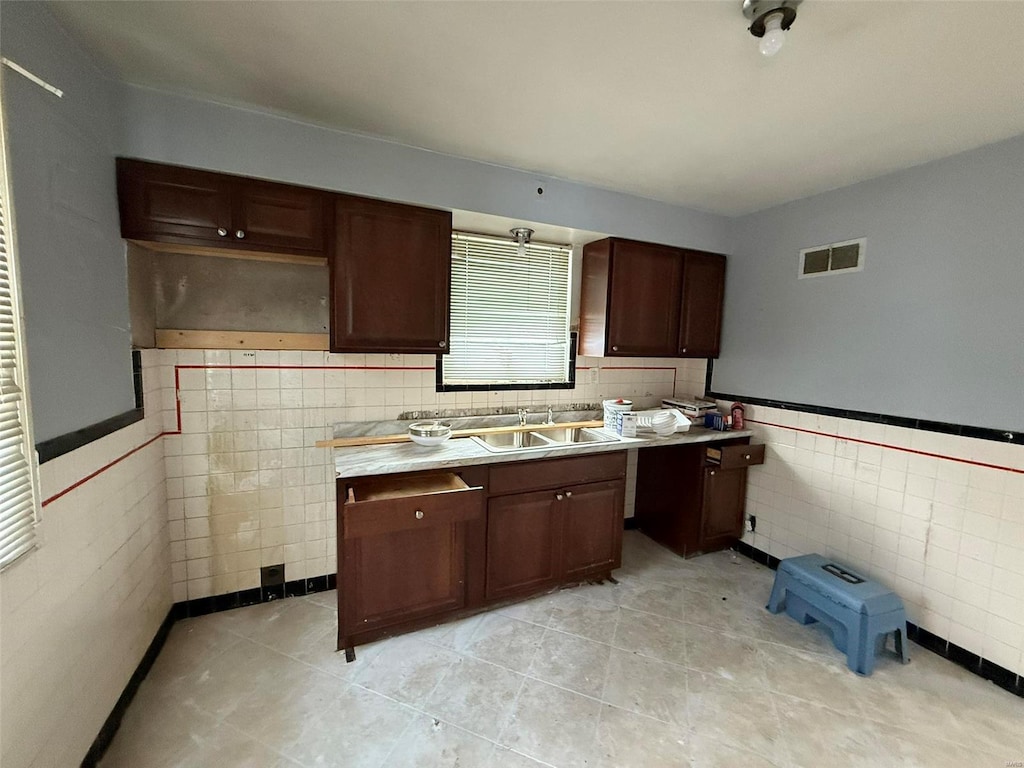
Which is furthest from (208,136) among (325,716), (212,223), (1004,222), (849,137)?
(1004,222)

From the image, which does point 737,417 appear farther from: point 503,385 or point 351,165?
point 351,165

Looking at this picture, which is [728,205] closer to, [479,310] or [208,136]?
[479,310]

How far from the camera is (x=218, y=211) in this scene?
1754mm

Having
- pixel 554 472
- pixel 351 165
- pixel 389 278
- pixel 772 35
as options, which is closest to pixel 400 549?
pixel 554 472

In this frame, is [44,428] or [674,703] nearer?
[44,428]

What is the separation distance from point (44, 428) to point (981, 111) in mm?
3440

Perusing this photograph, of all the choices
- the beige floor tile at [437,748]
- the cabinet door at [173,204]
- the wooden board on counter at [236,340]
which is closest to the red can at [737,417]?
the beige floor tile at [437,748]

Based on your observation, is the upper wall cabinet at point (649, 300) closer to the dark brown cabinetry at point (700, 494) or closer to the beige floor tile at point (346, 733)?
the dark brown cabinetry at point (700, 494)

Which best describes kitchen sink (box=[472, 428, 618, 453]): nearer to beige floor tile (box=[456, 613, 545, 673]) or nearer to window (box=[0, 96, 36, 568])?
beige floor tile (box=[456, 613, 545, 673])

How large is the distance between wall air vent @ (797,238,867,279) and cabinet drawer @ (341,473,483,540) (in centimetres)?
244

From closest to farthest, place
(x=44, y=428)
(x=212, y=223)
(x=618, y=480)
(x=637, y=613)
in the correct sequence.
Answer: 1. (x=44, y=428)
2. (x=212, y=223)
3. (x=637, y=613)
4. (x=618, y=480)

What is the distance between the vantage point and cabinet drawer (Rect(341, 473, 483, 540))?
68.9 inches

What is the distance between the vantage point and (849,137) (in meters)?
1.84

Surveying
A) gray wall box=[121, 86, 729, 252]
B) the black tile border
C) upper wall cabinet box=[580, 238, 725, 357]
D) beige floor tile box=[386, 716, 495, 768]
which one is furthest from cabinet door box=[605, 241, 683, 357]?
the black tile border
